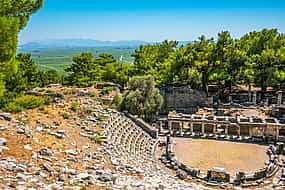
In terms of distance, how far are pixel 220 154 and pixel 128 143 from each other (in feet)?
28.7

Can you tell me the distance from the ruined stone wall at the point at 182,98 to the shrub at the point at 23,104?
24385 mm

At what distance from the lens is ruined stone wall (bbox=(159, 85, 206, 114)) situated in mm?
43906

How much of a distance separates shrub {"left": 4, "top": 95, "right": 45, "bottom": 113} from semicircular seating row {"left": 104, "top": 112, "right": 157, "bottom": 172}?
5.31m

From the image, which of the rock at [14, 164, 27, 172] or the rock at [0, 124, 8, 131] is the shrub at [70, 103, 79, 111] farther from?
the rock at [14, 164, 27, 172]

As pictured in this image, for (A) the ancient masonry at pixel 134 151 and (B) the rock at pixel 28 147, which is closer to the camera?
(B) the rock at pixel 28 147

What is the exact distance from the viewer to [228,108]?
40.6 m

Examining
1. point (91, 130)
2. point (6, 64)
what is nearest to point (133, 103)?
point (91, 130)

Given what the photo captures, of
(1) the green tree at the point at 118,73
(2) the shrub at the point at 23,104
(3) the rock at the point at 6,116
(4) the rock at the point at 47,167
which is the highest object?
(1) the green tree at the point at 118,73

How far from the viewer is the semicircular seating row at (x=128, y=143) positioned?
1930cm

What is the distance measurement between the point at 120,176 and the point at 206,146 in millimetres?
15638

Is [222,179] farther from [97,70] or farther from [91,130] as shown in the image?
[97,70]

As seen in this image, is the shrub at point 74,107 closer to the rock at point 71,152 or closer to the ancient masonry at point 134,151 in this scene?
the ancient masonry at point 134,151

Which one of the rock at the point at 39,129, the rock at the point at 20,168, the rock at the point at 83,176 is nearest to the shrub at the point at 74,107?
the rock at the point at 39,129

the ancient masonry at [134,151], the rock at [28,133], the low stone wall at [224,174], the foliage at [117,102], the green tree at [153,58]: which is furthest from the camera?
the green tree at [153,58]
